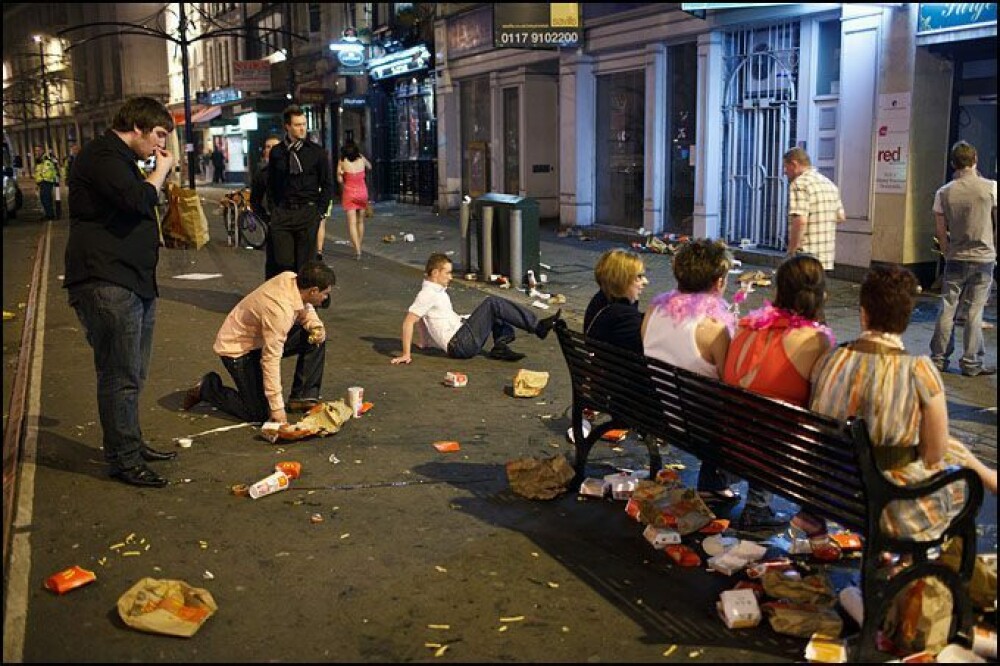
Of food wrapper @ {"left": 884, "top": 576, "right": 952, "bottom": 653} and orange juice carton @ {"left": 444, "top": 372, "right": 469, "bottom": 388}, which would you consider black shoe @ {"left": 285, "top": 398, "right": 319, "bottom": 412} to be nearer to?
orange juice carton @ {"left": 444, "top": 372, "right": 469, "bottom": 388}

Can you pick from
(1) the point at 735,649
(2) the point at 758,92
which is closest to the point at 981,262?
(1) the point at 735,649

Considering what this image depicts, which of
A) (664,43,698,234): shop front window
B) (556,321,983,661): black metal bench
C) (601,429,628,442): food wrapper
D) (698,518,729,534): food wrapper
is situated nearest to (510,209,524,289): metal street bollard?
(664,43,698,234): shop front window

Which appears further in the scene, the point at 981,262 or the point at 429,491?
the point at 981,262

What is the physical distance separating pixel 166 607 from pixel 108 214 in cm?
223

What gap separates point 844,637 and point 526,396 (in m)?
3.86

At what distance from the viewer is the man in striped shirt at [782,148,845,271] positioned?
26.3 feet

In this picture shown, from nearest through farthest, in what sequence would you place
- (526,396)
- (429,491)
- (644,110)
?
(429,491), (526,396), (644,110)

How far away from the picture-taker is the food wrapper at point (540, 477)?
5266mm


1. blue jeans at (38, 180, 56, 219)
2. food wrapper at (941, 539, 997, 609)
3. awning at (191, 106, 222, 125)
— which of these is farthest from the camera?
awning at (191, 106, 222, 125)

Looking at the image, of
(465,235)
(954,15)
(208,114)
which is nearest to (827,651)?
(954,15)

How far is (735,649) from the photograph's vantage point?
3.67 metres

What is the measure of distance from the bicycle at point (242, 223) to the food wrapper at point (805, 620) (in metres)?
15.4

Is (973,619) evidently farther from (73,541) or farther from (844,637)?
(73,541)

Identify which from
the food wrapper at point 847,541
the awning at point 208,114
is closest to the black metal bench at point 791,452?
the food wrapper at point 847,541
